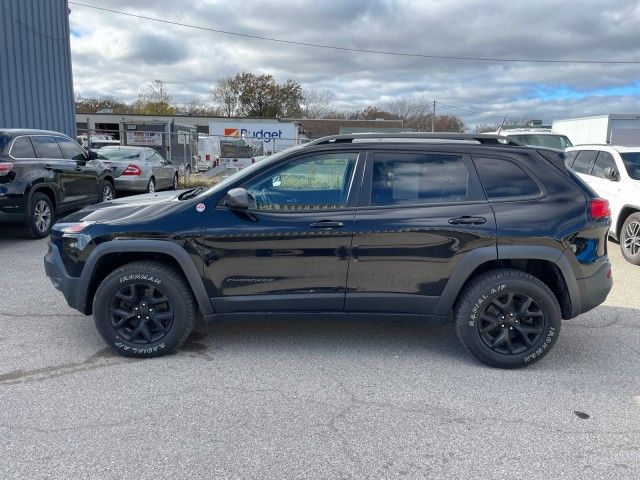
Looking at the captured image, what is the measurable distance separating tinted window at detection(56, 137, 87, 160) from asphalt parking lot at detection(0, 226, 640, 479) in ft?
16.5

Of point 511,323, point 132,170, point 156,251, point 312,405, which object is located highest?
point 132,170

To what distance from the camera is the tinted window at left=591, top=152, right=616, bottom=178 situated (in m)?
8.04

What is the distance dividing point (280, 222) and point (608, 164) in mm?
6655

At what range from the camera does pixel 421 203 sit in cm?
382

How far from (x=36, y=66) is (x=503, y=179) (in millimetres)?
14642

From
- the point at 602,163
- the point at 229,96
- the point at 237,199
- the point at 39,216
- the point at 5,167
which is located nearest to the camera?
the point at 237,199

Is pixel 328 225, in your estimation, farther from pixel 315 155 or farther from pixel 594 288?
pixel 594 288

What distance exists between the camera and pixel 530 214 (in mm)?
3762

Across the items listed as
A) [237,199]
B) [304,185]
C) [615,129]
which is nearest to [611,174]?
[304,185]

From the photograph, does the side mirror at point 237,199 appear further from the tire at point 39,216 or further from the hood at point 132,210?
the tire at point 39,216

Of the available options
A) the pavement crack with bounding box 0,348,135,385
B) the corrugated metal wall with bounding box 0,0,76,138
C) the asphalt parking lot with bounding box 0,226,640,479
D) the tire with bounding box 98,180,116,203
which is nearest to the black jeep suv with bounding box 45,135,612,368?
the pavement crack with bounding box 0,348,135,385

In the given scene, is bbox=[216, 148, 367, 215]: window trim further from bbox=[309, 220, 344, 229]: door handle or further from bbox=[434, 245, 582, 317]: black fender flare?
bbox=[434, 245, 582, 317]: black fender flare

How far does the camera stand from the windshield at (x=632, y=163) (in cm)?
757

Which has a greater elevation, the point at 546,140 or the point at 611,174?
the point at 546,140
